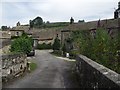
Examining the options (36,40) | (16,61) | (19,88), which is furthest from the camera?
(36,40)

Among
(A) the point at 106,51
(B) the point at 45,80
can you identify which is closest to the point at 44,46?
(B) the point at 45,80

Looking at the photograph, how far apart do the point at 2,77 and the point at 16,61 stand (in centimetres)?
363

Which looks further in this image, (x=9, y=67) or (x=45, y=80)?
(x=45, y=80)

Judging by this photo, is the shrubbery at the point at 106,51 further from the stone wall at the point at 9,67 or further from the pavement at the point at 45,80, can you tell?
the stone wall at the point at 9,67

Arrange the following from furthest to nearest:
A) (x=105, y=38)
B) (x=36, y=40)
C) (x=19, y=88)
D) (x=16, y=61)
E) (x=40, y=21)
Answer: (x=40, y=21), (x=36, y=40), (x=16, y=61), (x=105, y=38), (x=19, y=88)

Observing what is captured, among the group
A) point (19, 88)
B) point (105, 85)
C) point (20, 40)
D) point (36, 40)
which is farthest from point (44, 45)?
point (105, 85)

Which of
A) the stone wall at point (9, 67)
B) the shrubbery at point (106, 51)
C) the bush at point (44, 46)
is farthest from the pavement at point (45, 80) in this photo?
the bush at point (44, 46)

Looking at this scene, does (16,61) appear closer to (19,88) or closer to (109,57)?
(19,88)

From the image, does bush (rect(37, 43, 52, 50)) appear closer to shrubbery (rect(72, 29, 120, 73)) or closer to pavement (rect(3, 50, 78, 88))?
pavement (rect(3, 50, 78, 88))

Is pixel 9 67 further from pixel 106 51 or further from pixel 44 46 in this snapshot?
pixel 44 46

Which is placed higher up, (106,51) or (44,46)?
(106,51)

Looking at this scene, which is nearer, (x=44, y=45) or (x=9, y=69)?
(x=9, y=69)

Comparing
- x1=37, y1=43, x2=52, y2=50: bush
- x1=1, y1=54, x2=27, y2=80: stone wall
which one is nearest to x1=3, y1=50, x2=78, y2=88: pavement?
x1=1, y1=54, x2=27, y2=80: stone wall

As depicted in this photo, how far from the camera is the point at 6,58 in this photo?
46.1 ft
